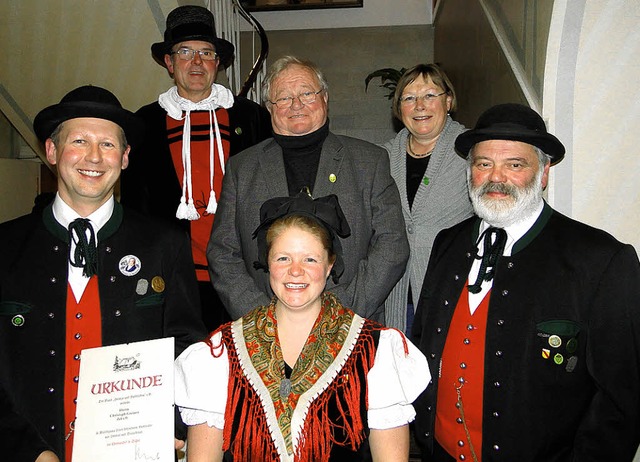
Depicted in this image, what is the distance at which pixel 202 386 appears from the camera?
6.44 feet

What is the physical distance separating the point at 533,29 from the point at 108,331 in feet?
8.19

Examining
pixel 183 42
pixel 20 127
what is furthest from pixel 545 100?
pixel 20 127

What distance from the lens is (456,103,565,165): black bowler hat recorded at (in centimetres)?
217

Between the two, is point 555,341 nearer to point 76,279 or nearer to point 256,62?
point 76,279

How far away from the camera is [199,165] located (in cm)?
315

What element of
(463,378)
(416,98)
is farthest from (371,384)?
(416,98)

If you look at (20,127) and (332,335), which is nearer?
(332,335)

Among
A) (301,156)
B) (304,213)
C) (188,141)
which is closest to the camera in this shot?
(304,213)

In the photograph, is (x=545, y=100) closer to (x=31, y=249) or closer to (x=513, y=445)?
(x=513, y=445)

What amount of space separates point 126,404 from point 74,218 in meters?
0.67

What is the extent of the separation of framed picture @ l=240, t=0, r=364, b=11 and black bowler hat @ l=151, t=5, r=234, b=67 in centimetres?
553

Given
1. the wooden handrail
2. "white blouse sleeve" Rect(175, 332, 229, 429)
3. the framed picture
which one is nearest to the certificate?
"white blouse sleeve" Rect(175, 332, 229, 429)

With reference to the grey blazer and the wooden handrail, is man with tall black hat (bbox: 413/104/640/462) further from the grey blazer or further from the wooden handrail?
the wooden handrail

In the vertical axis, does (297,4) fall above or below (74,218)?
above
